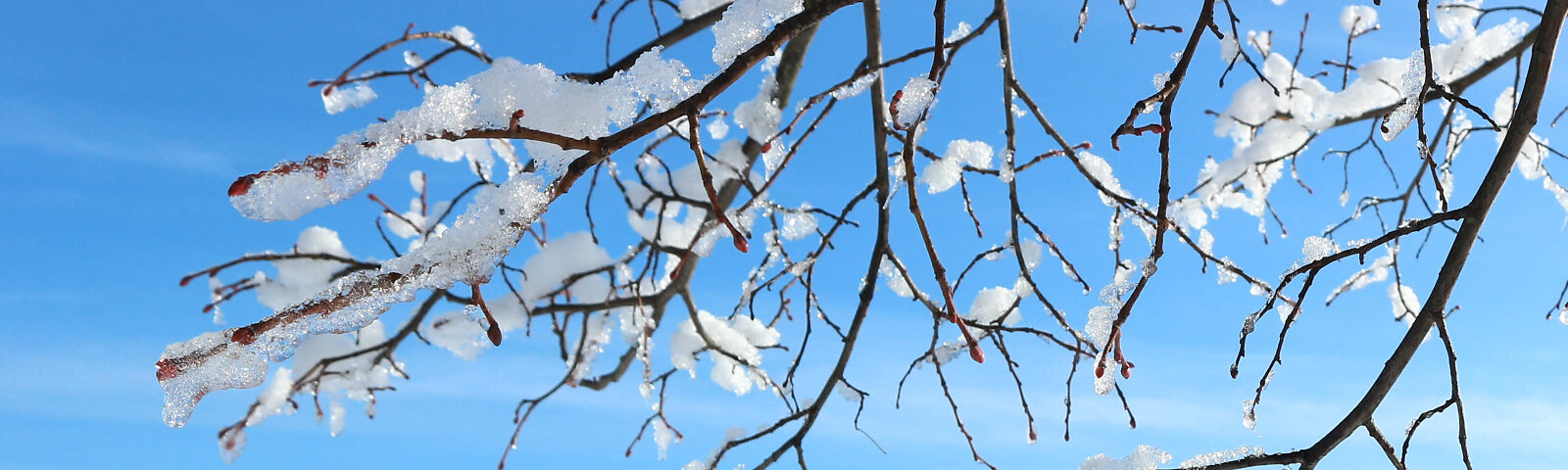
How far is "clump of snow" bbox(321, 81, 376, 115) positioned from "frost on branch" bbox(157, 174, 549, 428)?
168 centimetres

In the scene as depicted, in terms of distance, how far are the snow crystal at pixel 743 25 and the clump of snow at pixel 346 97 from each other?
1.62 meters

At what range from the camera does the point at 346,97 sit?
2297 millimetres

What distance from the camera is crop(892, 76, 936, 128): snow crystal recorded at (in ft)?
3.60

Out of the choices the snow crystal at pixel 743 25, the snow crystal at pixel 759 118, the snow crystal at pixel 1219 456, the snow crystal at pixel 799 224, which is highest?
the snow crystal at pixel 759 118

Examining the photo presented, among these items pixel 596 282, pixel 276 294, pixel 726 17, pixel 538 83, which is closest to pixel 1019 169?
pixel 726 17

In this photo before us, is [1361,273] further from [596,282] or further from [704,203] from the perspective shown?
[596,282]

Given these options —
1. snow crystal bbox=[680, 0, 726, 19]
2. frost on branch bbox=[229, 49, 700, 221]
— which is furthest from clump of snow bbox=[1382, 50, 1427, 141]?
snow crystal bbox=[680, 0, 726, 19]

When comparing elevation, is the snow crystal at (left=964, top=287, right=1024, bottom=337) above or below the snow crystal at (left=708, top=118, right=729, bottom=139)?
below

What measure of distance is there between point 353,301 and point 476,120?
6.7 inches

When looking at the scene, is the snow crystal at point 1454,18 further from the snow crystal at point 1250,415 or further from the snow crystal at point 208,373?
the snow crystal at point 208,373

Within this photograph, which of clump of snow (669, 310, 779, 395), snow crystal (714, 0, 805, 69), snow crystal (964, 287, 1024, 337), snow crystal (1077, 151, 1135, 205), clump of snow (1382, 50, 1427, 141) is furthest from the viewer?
clump of snow (669, 310, 779, 395)

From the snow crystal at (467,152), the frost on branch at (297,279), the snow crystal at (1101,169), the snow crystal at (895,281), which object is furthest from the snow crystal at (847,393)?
the frost on branch at (297,279)

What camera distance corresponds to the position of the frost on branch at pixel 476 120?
2.22 feet

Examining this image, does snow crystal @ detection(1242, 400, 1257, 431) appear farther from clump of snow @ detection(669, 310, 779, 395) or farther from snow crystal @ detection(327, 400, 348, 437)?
snow crystal @ detection(327, 400, 348, 437)
